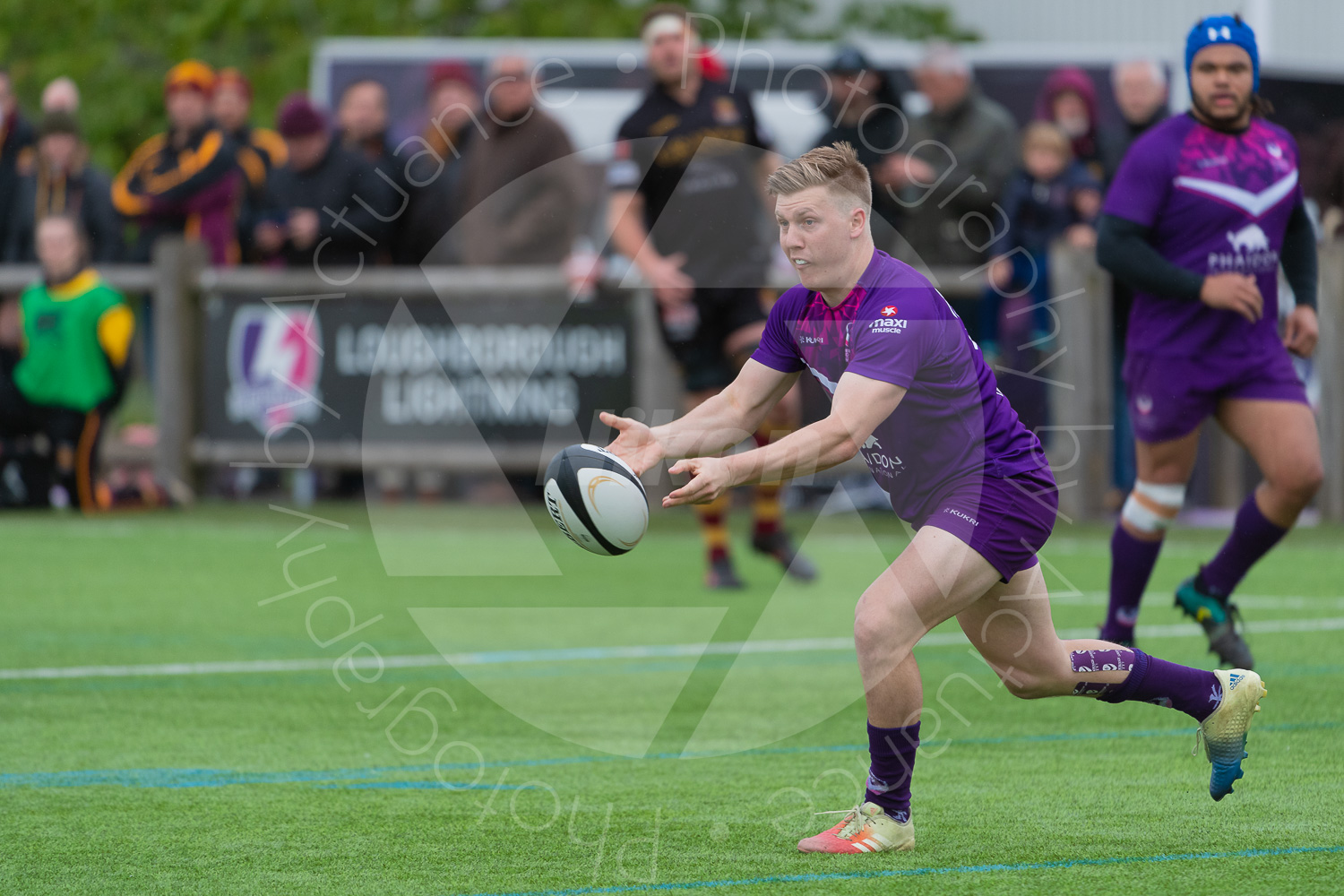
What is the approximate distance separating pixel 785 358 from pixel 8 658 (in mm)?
4067

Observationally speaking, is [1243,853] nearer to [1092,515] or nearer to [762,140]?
[762,140]

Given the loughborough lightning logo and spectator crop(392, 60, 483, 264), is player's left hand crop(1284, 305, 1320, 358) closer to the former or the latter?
spectator crop(392, 60, 483, 264)

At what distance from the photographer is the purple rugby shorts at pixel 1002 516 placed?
14.7 ft

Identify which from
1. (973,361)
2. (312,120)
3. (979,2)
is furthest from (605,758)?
(979,2)

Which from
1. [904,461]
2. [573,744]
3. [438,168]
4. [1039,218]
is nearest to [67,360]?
[438,168]

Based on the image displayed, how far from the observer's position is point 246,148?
14117 millimetres

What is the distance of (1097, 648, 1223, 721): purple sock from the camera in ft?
15.7

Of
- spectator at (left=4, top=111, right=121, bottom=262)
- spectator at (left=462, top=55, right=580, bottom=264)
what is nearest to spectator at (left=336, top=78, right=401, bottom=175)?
spectator at (left=462, top=55, right=580, bottom=264)

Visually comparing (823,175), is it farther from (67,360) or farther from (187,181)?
(187,181)

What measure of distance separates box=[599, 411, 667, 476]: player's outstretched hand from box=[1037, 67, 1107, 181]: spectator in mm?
8700

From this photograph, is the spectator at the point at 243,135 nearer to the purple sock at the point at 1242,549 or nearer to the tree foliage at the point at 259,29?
the tree foliage at the point at 259,29

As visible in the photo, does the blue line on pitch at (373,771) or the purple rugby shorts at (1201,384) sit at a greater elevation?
the purple rugby shorts at (1201,384)

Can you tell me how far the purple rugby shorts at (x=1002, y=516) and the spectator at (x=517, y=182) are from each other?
8.77m

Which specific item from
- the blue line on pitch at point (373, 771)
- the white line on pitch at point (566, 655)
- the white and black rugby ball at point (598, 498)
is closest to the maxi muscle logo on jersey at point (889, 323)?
the white and black rugby ball at point (598, 498)
